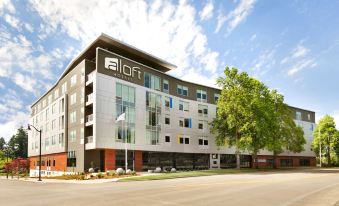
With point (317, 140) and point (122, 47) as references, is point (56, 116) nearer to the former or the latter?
point (122, 47)

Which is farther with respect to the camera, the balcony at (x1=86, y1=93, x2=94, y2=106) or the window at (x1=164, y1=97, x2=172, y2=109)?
the window at (x1=164, y1=97, x2=172, y2=109)

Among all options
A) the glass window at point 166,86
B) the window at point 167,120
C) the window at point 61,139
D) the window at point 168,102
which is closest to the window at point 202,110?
the window at point 168,102

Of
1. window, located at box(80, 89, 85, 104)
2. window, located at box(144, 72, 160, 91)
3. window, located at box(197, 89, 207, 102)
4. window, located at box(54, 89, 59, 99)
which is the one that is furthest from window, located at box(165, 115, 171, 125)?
window, located at box(54, 89, 59, 99)

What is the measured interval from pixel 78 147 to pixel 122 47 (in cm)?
1666

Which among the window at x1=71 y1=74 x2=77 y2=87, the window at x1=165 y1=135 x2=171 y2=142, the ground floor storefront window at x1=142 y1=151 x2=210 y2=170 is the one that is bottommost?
the ground floor storefront window at x1=142 y1=151 x2=210 y2=170

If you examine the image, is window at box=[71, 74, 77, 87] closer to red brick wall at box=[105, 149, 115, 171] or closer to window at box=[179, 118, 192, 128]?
red brick wall at box=[105, 149, 115, 171]

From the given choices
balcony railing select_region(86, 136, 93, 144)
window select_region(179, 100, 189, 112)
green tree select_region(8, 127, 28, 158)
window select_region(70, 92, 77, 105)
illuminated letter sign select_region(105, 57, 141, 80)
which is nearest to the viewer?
balcony railing select_region(86, 136, 93, 144)

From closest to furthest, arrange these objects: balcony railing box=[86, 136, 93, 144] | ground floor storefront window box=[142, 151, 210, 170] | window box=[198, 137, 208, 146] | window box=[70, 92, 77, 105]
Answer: balcony railing box=[86, 136, 93, 144], window box=[70, 92, 77, 105], ground floor storefront window box=[142, 151, 210, 170], window box=[198, 137, 208, 146]

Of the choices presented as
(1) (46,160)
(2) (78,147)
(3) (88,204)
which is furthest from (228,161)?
(3) (88,204)

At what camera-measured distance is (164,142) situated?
5038 cm

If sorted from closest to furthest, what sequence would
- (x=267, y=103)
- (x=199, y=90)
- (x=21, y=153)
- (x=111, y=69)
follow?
(x=111, y=69) → (x=267, y=103) → (x=199, y=90) → (x=21, y=153)

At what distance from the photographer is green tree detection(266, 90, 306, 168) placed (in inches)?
1966

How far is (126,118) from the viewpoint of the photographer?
4416 centimetres

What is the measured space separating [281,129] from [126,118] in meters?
30.5
